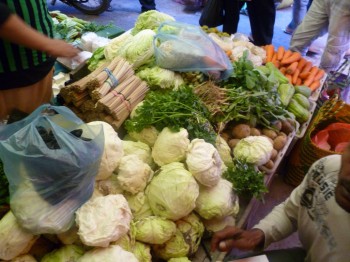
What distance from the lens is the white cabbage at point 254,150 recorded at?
93.9 inches

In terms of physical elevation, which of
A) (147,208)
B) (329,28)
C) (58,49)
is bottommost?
(147,208)

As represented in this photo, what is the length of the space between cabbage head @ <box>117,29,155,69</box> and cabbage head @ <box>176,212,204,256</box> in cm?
143

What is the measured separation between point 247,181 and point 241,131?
0.59 metres

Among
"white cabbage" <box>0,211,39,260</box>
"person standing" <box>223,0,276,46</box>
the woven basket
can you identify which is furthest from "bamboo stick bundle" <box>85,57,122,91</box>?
"person standing" <box>223,0,276,46</box>

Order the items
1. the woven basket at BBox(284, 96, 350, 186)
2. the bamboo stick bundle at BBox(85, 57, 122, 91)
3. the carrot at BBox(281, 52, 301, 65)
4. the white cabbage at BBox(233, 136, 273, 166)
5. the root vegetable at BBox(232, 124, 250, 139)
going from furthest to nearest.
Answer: the carrot at BBox(281, 52, 301, 65) → the woven basket at BBox(284, 96, 350, 186) → the root vegetable at BBox(232, 124, 250, 139) → the bamboo stick bundle at BBox(85, 57, 122, 91) → the white cabbage at BBox(233, 136, 273, 166)

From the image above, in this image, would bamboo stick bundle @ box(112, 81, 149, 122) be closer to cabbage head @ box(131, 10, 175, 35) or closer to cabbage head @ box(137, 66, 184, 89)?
cabbage head @ box(137, 66, 184, 89)

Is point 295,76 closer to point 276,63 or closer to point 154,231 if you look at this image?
point 276,63

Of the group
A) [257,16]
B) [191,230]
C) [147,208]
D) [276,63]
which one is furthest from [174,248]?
[257,16]

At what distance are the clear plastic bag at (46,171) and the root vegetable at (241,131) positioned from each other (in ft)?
4.54

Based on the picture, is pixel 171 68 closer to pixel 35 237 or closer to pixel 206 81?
pixel 206 81

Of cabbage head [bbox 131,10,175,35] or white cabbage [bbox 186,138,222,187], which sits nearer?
white cabbage [bbox 186,138,222,187]

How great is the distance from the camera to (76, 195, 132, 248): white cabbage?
154cm

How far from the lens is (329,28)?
4359 millimetres

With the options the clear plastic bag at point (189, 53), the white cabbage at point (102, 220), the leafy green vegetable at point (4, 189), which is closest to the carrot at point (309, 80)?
the clear plastic bag at point (189, 53)
